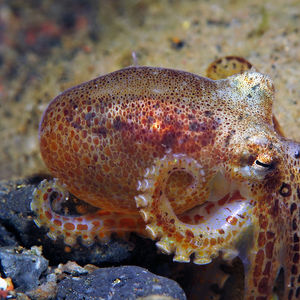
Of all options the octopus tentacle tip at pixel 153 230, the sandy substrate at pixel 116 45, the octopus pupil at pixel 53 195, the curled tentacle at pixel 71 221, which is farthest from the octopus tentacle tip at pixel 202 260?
the sandy substrate at pixel 116 45

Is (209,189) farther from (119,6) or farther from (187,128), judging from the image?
(119,6)

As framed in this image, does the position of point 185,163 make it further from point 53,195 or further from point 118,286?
point 53,195

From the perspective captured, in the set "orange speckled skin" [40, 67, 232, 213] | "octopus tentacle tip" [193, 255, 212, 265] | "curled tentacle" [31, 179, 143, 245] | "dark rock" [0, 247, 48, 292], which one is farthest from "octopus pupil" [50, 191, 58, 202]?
"octopus tentacle tip" [193, 255, 212, 265]

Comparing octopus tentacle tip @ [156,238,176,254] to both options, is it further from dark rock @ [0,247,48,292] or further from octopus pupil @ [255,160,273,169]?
dark rock @ [0,247,48,292]

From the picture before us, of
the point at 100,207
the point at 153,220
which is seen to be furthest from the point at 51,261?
the point at 153,220

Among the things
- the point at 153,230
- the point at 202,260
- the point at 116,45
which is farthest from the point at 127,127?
the point at 116,45

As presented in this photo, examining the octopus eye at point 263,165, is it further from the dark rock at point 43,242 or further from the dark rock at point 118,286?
the dark rock at point 43,242
